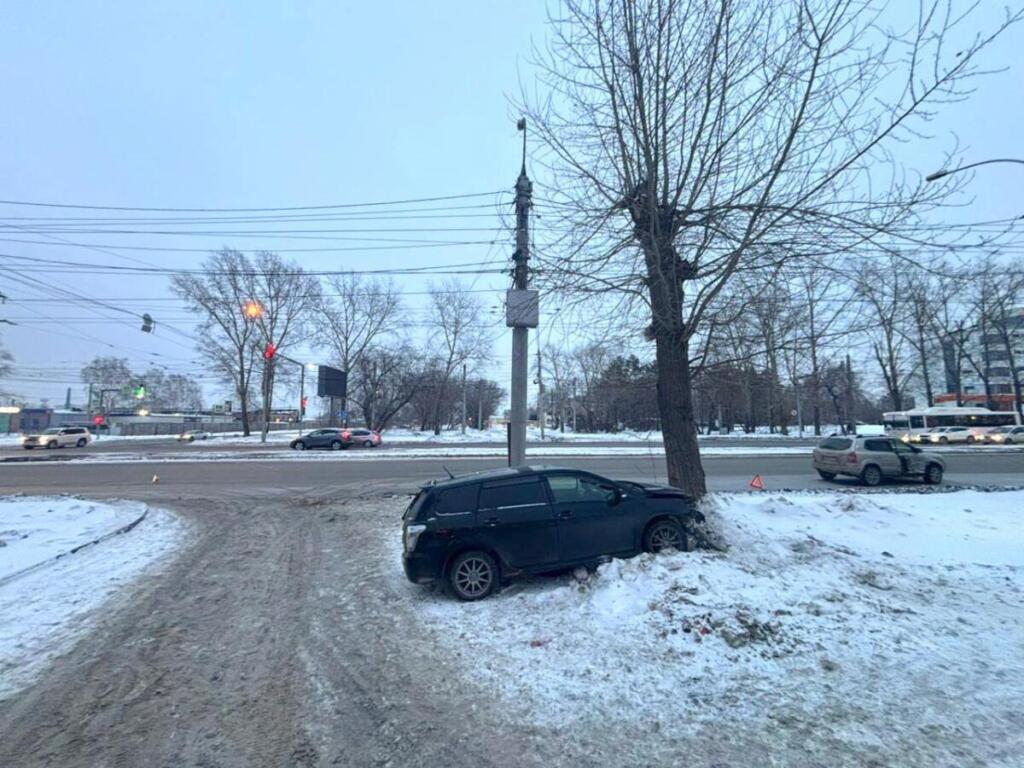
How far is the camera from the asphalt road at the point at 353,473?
17.6 m

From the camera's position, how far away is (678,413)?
8.59 metres

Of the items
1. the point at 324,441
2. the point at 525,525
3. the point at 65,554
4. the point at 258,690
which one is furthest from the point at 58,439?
the point at 258,690

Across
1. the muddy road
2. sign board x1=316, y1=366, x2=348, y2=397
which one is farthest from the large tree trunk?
sign board x1=316, y1=366, x2=348, y2=397

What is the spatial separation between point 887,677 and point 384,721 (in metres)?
3.61

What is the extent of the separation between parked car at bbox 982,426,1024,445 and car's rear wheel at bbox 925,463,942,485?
101 feet

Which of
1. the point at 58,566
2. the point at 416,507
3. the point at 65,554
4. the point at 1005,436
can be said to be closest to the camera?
the point at 416,507

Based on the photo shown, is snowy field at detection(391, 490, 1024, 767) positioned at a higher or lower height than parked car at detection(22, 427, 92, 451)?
lower

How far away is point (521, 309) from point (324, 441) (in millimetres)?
31388

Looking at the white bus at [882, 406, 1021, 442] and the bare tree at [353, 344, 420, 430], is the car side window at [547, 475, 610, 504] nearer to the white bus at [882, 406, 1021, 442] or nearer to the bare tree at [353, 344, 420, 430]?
the white bus at [882, 406, 1021, 442]

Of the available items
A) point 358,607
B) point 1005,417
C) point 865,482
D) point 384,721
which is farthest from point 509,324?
point 1005,417

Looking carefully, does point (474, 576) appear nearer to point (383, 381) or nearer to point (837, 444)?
point (837, 444)

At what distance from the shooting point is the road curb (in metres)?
7.04

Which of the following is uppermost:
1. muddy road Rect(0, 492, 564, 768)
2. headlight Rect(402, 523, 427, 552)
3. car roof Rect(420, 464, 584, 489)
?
car roof Rect(420, 464, 584, 489)

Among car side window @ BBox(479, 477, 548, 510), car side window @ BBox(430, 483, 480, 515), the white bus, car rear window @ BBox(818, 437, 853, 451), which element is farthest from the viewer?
the white bus
